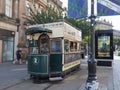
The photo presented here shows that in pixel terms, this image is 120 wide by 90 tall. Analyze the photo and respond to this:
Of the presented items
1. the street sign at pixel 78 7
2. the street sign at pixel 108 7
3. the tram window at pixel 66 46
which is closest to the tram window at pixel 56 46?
the tram window at pixel 66 46

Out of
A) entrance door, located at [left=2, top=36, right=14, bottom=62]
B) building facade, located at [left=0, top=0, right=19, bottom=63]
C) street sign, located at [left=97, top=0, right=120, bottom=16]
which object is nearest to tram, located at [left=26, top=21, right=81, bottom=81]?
street sign, located at [left=97, top=0, right=120, bottom=16]

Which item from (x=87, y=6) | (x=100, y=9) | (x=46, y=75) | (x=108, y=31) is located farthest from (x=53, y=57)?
(x=108, y=31)

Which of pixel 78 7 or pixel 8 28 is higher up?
pixel 8 28

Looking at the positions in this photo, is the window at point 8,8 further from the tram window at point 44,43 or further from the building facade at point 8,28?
the tram window at point 44,43

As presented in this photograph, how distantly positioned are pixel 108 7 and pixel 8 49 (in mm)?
21782

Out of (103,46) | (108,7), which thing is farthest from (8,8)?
(108,7)

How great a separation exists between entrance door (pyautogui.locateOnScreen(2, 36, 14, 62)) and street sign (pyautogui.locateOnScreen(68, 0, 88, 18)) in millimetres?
17672

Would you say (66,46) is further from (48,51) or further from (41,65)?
(41,65)

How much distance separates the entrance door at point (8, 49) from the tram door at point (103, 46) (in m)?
9.93

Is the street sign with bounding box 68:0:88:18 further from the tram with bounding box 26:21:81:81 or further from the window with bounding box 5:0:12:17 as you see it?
the window with bounding box 5:0:12:17

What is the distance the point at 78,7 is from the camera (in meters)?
12.3

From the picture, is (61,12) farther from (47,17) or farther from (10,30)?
(10,30)

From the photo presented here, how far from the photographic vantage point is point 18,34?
33.7 m

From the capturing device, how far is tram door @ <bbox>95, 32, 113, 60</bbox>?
2548cm
